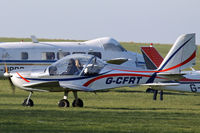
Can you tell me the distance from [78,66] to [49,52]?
12.4m

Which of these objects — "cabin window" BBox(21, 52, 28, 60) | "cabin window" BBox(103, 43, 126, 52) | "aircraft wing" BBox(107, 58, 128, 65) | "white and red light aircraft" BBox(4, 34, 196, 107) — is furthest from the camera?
"cabin window" BBox(103, 43, 126, 52)

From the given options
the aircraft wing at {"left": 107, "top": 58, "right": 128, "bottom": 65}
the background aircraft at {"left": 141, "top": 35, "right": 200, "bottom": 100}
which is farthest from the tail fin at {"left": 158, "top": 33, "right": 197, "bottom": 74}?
the aircraft wing at {"left": 107, "top": 58, "right": 128, "bottom": 65}

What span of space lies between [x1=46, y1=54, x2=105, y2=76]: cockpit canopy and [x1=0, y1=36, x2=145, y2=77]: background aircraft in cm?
1117

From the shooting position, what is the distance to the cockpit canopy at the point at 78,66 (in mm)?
18547

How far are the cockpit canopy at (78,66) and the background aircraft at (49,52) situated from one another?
11.2 meters

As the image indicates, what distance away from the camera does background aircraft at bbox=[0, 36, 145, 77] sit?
29.8 metres

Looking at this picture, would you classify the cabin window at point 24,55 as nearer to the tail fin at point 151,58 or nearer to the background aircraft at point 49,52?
the background aircraft at point 49,52

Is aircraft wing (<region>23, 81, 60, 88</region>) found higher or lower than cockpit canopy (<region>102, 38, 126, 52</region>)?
lower

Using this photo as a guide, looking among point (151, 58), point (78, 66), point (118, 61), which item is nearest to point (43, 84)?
point (78, 66)

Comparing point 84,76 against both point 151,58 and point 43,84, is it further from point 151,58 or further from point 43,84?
point 151,58

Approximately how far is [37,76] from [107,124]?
19.9 ft

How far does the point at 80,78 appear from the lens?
61.0 feet

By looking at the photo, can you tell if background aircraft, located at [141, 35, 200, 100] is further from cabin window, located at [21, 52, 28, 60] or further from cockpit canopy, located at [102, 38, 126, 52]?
cabin window, located at [21, 52, 28, 60]

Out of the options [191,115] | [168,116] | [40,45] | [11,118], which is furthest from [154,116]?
[40,45]
